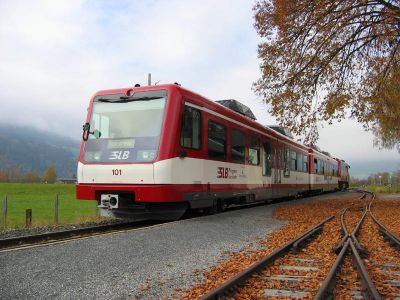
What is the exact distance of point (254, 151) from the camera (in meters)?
15.8

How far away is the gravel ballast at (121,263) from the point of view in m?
4.87

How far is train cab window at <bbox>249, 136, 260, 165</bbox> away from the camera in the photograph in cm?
1535

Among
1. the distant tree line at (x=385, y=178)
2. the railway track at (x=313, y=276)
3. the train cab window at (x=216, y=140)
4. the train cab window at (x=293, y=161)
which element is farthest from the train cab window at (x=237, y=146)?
the distant tree line at (x=385, y=178)

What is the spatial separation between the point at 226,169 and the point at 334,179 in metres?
29.5

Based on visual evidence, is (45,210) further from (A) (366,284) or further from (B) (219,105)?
(A) (366,284)

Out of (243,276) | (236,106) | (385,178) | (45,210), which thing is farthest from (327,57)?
(385,178)

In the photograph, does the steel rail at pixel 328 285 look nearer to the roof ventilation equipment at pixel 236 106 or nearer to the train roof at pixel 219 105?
the train roof at pixel 219 105

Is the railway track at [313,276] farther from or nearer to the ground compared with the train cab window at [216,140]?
nearer to the ground

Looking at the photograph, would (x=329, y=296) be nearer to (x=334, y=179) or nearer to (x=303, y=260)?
(x=303, y=260)

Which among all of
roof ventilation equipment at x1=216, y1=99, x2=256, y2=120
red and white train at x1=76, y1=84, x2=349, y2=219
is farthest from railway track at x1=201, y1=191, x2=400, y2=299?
roof ventilation equipment at x1=216, y1=99, x2=256, y2=120

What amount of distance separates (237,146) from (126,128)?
4.29 metres

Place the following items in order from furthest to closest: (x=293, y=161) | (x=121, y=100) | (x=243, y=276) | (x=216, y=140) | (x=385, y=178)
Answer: (x=385, y=178), (x=293, y=161), (x=216, y=140), (x=121, y=100), (x=243, y=276)

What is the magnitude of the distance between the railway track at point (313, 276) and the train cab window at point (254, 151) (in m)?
7.50

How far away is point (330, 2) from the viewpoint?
14.4m
